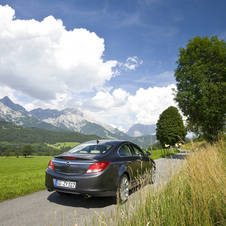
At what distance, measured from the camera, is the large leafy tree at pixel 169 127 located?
102 ft

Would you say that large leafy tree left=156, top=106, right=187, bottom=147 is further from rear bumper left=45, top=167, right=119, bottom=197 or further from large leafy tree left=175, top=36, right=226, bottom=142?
rear bumper left=45, top=167, right=119, bottom=197

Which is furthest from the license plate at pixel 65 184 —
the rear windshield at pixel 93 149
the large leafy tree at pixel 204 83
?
the large leafy tree at pixel 204 83

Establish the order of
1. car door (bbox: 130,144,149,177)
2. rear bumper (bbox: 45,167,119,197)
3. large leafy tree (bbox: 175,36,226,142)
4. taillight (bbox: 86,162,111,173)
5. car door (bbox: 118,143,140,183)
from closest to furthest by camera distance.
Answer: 1. rear bumper (bbox: 45,167,119,197)
2. taillight (bbox: 86,162,111,173)
3. car door (bbox: 118,143,140,183)
4. car door (bbox: 130,144,149,177)
5. large leafy tree (bbox: 175,36,226,142)

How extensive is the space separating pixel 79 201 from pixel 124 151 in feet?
6.31

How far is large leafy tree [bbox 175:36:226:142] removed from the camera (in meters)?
15.0

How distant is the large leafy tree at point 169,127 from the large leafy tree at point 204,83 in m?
12.9

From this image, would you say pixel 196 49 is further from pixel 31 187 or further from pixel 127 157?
pixel 31 187

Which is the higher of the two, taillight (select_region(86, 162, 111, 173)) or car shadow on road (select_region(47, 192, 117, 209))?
taillight (select_region(86, 162, 111, 173))

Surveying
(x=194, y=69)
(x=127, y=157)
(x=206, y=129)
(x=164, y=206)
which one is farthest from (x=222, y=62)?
(x=164, y=206)

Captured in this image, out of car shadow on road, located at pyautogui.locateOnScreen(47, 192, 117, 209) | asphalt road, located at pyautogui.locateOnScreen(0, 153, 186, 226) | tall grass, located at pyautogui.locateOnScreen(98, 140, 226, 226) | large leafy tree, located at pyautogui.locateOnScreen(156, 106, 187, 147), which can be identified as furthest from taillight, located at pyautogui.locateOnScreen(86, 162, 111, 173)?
large leafy tree, located at pyautogui.locateOnScreen(156, 106, 187, 147)

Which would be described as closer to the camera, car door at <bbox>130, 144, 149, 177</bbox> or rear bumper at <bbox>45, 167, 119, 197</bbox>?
rear bumper at <bbox>45, 167, 119, 197</bbox>

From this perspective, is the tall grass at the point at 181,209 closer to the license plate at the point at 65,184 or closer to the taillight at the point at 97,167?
the taillight at the point at 97,167

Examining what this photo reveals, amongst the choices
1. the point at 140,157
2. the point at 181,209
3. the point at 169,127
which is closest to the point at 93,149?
the point at 140,157

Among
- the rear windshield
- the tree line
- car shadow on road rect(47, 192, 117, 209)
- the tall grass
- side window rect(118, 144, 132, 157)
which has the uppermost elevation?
the tree line
